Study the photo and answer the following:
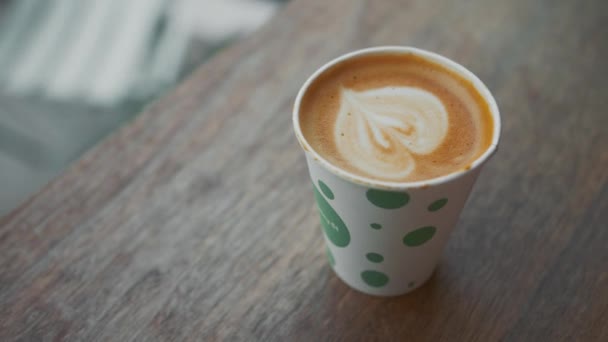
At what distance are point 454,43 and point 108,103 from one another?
91cm

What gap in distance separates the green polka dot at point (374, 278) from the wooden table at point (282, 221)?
→ 0.03m

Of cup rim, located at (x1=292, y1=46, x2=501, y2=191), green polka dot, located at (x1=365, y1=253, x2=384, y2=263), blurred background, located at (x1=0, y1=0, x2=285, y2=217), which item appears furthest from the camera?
blurred background, located at (x1=0, y1=0, x2=285, y2=217)

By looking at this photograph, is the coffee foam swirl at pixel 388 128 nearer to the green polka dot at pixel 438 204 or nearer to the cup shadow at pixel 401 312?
the green polka dot at pixel 438 204

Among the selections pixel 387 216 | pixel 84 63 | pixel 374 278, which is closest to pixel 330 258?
pixel 374 278

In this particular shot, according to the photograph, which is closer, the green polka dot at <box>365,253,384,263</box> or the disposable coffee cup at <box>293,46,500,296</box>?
the disposable coffee cup at <box>293,46,500,296</box>

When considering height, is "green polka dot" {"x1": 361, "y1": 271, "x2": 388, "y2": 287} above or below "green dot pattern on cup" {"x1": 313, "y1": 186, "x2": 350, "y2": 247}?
below

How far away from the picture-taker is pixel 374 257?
70 centimetres

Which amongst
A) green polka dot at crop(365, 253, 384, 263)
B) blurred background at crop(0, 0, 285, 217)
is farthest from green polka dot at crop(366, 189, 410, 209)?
blurred background at crop(0, 0, 285, 217)

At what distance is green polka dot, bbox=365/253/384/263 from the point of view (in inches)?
27.3

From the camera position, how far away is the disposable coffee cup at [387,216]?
1.92ft

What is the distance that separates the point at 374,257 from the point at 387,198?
132 millimetres

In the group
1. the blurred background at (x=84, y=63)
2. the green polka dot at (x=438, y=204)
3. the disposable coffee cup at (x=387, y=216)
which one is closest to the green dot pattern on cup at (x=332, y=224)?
the disposable coffee cup at (x=387, y=216)

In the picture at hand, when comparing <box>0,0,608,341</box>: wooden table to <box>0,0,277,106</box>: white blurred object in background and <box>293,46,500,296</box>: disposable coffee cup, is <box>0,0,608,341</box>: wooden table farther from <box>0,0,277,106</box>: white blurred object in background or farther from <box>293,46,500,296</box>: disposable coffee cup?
<box>0,0,277,106</box>: white blurred object in background

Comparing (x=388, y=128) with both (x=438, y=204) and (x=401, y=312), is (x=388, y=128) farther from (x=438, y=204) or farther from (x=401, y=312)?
(x=401, y=312)
